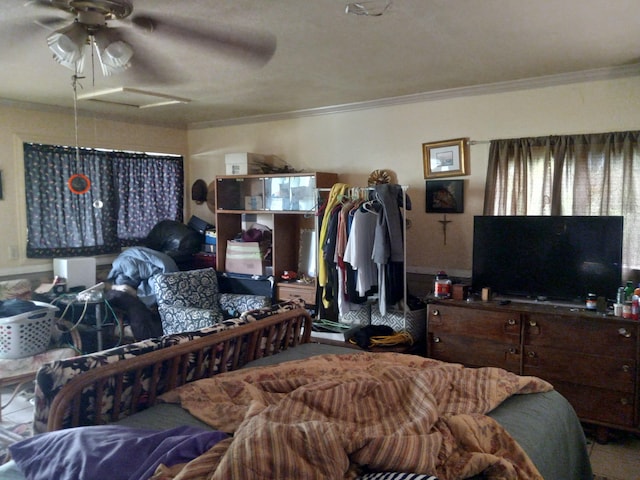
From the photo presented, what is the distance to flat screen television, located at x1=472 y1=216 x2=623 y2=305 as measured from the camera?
3322 mm

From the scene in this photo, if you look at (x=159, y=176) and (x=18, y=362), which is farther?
(x=159, y=176)

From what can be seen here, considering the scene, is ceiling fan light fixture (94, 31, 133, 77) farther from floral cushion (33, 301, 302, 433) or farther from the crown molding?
the crown molding

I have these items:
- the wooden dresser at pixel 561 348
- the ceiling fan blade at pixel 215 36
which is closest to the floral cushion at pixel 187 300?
the wooden dresser at pixel 561 348

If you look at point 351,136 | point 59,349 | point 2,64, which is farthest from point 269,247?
point 2,64

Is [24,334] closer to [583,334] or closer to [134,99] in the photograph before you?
[134,99]

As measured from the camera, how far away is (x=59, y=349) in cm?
356

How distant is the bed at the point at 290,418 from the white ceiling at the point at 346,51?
1.48 m

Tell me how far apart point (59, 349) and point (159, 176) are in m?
2.48

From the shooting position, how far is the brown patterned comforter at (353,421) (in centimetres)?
125

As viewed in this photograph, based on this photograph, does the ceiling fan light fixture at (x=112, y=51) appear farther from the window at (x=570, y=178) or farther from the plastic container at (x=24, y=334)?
the window at (x=570, y=178)

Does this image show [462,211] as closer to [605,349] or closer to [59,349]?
[605,349]

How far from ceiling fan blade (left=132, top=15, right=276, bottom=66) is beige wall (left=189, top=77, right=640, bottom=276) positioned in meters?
1.97

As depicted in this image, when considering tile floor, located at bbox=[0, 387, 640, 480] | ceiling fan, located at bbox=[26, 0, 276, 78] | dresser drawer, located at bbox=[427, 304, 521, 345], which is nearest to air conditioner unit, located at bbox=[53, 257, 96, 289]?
tile floor, located at bbox=[0, 387, 640, 480]

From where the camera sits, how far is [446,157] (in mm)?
4168
